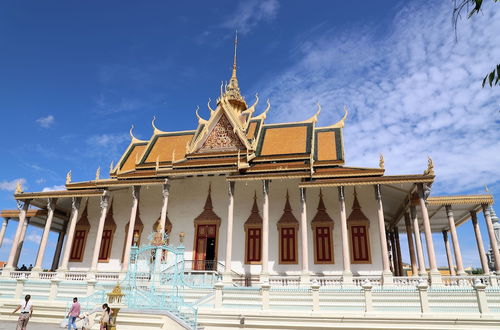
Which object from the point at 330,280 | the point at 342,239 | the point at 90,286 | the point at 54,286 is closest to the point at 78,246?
the point at 54,286

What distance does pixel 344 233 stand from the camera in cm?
1394

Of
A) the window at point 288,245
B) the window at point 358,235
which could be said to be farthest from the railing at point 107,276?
the window at point 358,235

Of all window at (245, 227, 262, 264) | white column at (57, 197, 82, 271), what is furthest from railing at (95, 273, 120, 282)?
window at (245, 227, 262, 264)

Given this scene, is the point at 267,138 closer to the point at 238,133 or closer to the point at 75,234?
the point at 238,133

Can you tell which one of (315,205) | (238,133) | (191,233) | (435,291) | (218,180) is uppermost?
(238,133)

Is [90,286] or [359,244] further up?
A: [359,244]

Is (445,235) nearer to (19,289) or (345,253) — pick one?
(345,253)

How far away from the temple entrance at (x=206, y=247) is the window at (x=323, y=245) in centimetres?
485

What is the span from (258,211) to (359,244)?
195 inches

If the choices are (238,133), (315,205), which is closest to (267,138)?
(238,133)

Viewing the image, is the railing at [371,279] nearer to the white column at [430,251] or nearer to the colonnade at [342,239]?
the colonnade at [342,239]

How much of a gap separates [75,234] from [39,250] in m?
2.33

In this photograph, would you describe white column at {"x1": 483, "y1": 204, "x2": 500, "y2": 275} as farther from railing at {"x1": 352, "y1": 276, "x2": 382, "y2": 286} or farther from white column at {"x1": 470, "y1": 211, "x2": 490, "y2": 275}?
railing at {"x1": 352, "y1": 276, "x2": 382, "y2": 286}

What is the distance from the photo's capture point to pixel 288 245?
1627 centimetres
